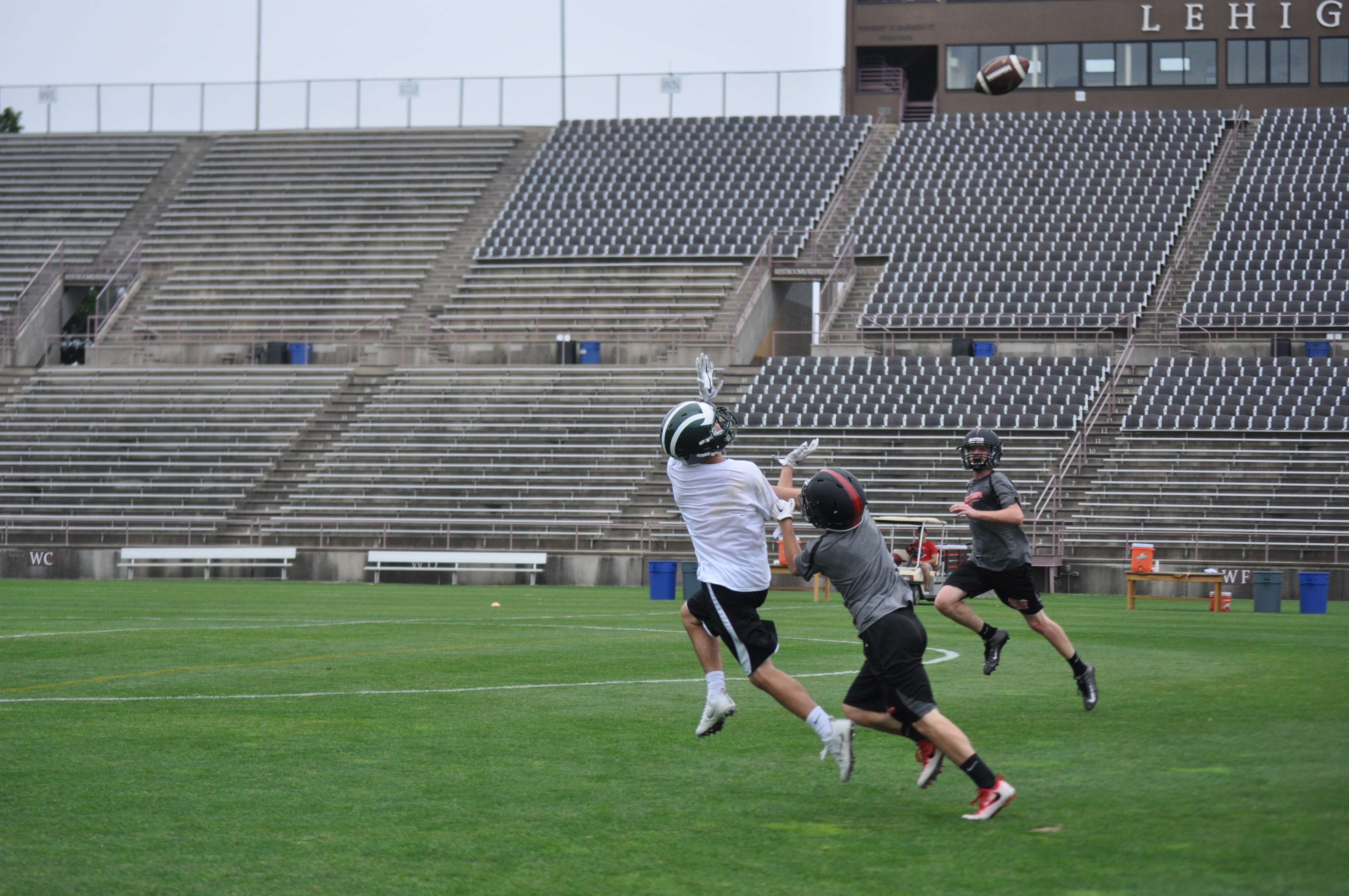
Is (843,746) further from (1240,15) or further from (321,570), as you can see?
(1240,15)

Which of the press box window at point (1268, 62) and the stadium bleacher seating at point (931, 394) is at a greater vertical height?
the press box window at point (1268, 62)

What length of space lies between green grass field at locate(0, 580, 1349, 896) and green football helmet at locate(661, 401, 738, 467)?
1.82 m

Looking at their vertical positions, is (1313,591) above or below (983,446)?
below

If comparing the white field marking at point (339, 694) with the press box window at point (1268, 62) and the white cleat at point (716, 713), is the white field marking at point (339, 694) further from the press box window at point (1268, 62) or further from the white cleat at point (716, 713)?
the press box window at point (1268, 62)

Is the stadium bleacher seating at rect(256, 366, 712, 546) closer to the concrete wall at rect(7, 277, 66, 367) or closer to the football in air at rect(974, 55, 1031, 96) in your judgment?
the football in air at rect(974, 55, 1031, 96)

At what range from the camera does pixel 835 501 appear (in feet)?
23.5

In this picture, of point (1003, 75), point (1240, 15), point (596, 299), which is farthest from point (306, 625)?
point (1240, 15)

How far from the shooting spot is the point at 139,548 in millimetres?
31688

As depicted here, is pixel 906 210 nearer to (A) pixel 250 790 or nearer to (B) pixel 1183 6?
(B) pixel 1183 6

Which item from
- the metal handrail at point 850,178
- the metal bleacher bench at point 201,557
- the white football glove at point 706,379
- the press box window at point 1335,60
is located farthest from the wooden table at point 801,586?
the press box window at point 1335,60

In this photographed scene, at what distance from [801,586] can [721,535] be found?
2004 cm

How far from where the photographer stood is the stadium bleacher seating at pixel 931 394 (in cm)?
3384

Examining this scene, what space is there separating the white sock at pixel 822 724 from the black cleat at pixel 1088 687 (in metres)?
3.13

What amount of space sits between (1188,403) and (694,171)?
20.7 meters
